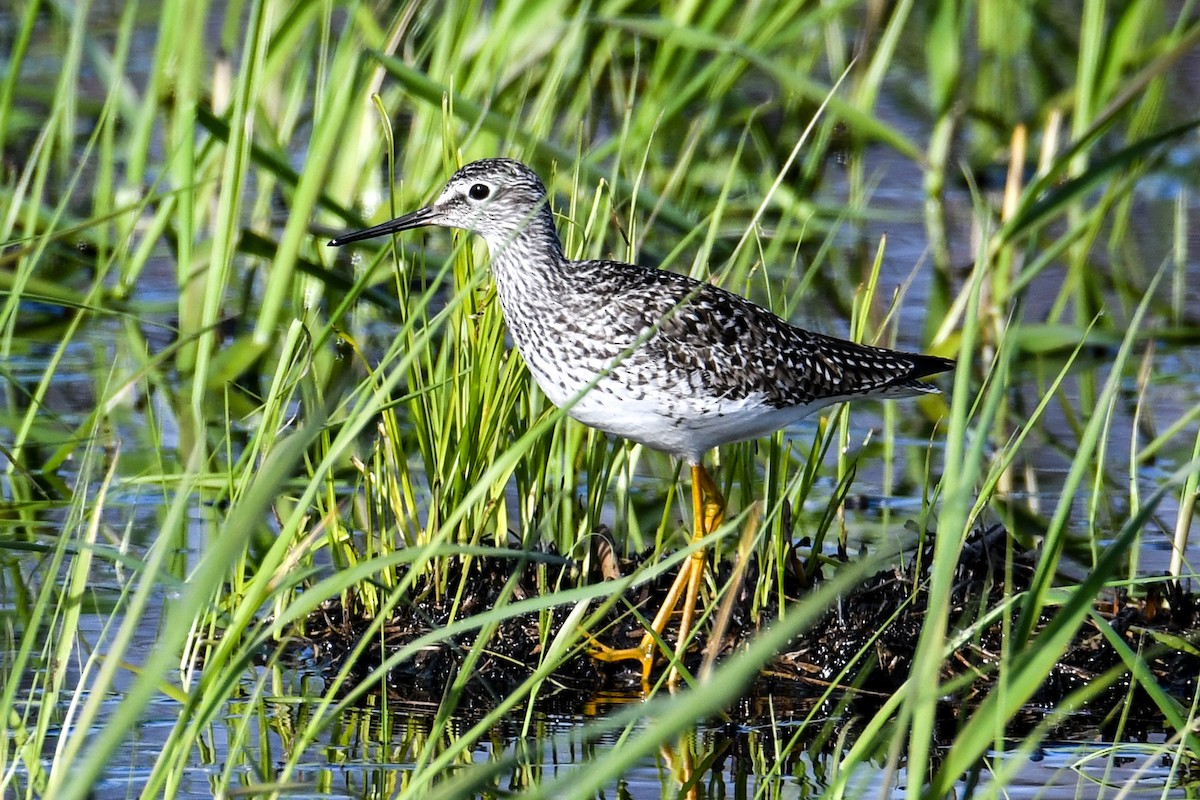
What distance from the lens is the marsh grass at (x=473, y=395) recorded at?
389 cm

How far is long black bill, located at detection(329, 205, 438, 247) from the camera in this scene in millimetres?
6246

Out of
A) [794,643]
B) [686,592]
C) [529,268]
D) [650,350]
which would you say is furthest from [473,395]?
[794,643]

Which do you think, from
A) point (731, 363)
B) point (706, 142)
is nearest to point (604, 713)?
point (731, 363)

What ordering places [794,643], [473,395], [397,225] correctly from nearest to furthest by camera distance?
[473,395] < [794,643] < [397,225]

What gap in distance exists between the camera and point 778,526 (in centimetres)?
608

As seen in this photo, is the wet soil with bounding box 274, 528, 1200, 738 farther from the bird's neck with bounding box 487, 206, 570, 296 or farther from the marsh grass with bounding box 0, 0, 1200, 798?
the bird's neck with bounding box 487, 206, 570, 296

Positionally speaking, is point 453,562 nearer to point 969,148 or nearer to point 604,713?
point 604,713

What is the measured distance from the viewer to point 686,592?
6.36 metres

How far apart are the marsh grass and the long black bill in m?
0.21

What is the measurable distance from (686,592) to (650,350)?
→ 95cm

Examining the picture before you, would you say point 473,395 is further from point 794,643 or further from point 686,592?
point 794,643

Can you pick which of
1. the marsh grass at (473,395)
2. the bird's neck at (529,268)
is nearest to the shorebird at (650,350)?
the bird's neck at (529,268)

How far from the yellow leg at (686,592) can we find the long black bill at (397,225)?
1.37 m

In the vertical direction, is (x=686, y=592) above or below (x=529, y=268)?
below
